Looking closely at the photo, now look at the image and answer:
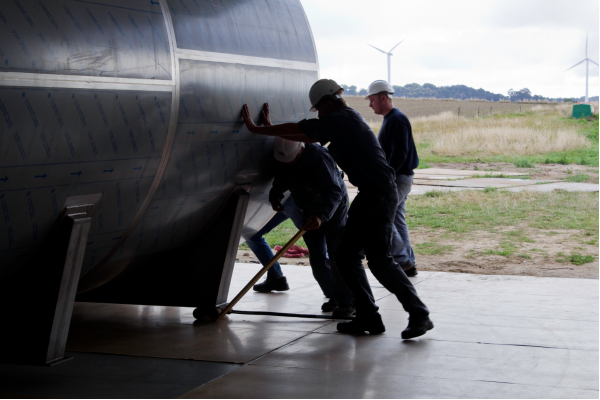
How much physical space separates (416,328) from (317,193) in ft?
4.15

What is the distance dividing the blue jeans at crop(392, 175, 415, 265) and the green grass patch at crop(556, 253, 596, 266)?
2.20 metres

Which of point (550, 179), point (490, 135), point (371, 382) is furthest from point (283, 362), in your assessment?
point (490, 135)

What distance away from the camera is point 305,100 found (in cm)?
562

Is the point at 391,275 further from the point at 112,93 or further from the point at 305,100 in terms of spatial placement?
the point at 112,93

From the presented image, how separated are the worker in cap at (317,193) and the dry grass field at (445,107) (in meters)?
26.8

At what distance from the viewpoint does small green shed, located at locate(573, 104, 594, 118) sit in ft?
90.5

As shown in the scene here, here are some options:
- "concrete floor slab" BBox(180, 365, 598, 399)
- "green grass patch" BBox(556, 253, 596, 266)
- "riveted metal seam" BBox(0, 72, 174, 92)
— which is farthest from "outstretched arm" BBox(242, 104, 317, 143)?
"green grass patch" BBox(556, 253, 596, 266)

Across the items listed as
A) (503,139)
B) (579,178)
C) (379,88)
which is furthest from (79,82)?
(503,139)

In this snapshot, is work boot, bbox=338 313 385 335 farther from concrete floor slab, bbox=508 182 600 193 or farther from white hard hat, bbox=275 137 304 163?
concrete floor slab, bbox=508 182 600 193

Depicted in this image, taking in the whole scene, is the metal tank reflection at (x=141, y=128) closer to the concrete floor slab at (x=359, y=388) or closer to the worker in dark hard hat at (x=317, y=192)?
the worker in dark hard hat at (x=317, y=192)

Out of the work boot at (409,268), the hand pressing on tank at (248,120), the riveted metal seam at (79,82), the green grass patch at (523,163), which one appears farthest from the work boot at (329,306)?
the green grass patch at (523,163)

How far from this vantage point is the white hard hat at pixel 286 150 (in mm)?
5242

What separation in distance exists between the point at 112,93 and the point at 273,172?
205cm

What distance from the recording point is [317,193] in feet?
17.7
